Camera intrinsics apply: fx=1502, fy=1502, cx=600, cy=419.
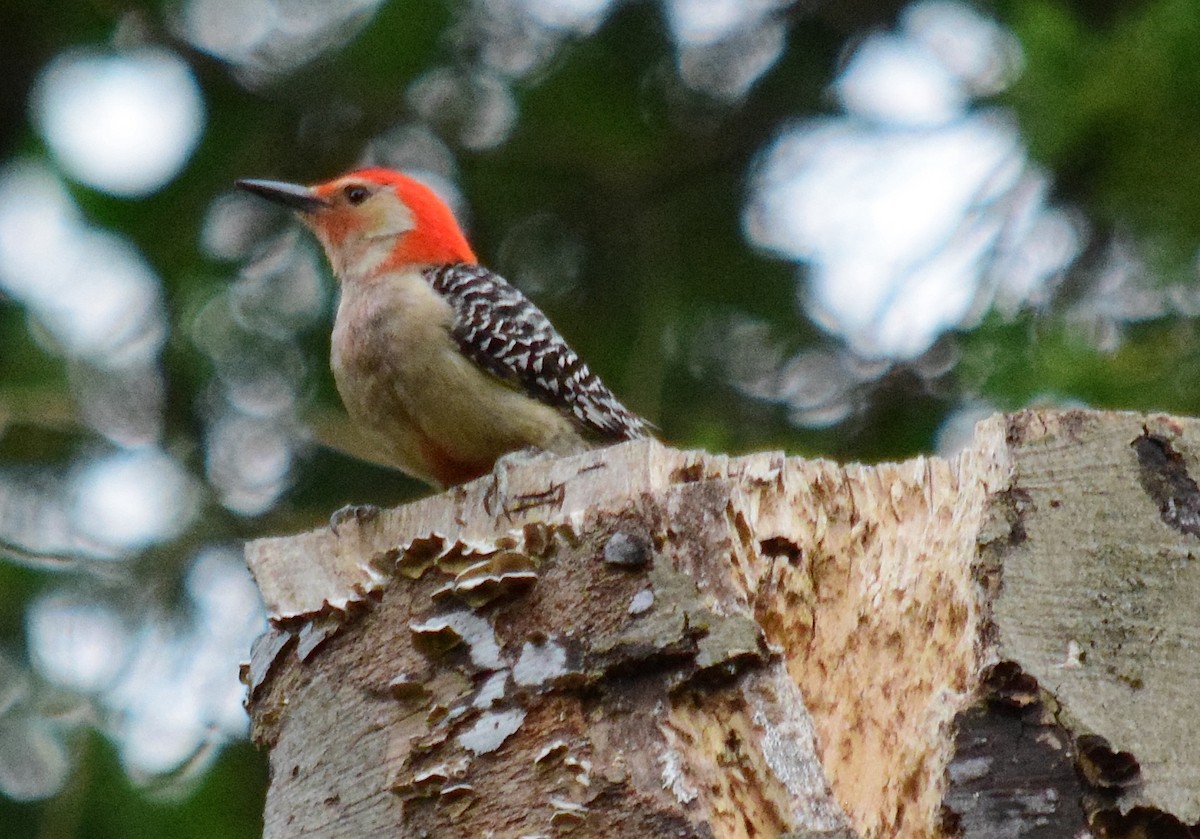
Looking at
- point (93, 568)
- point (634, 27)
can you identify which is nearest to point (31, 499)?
point (93, 568)

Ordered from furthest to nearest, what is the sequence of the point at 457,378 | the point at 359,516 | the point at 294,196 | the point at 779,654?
the point at 294,196 → the point at 457,378 → the point at 359,516 → the point at 779,654

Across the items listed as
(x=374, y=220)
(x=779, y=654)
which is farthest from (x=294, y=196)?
(x=779, y=654)

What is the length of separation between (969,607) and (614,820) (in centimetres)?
86

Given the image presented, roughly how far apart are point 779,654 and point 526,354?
7.74ft

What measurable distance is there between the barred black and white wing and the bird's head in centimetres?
40

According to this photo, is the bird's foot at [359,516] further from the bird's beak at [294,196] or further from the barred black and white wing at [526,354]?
the bird's beak at [294,196]

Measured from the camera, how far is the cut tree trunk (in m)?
2.98

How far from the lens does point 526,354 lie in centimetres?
536

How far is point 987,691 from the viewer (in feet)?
9.79

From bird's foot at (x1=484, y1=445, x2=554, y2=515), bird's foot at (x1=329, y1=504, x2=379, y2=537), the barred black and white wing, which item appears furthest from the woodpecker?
bird's foot at (x1=484, y1=445, x2=554, y2=515)

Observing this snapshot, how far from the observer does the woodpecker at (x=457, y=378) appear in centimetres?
518

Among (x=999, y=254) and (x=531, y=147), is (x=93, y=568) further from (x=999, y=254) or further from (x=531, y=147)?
(x=999, y=254)

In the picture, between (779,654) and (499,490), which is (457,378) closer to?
(499,490)

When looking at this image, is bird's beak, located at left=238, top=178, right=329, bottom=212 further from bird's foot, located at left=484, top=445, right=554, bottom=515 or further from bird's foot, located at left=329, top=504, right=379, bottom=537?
bird's foot, located at left=484, top=445, right=554, bottom=515
